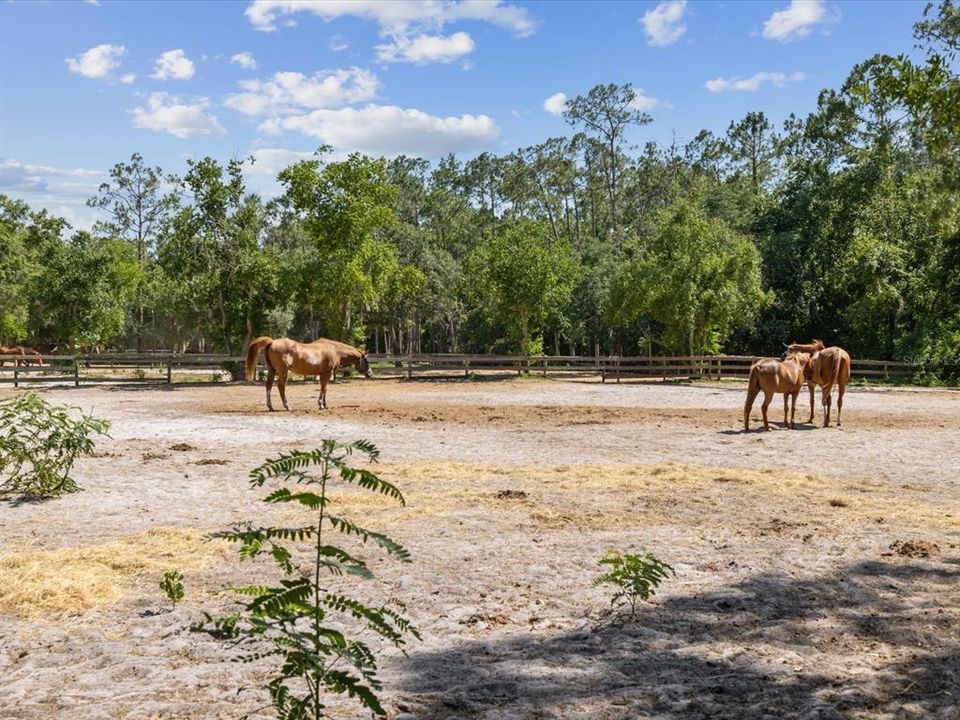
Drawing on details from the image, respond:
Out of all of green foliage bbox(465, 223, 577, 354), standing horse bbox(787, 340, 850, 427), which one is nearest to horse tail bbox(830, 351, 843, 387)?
standing horse bbox(787, 340, 850, 427)

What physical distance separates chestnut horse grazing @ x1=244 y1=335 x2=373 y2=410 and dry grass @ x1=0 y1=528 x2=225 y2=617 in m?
12.4

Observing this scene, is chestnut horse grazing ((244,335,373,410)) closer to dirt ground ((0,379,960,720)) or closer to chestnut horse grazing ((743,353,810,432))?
dirt ground ((0,379,960,720))

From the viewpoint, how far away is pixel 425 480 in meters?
9.95

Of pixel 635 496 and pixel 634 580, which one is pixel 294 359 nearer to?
pixel 635 496

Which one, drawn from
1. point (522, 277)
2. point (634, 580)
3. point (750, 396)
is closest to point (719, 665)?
point (634, 580)

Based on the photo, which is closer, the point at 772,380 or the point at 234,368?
the point at 772,380

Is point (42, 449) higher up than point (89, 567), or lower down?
higher up

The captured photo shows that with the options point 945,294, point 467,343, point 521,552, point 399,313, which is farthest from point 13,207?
point 521,552

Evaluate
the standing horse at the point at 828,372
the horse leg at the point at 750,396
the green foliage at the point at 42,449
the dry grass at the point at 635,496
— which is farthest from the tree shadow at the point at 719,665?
the standing horse at the point at 828,372

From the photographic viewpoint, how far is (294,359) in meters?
20.7

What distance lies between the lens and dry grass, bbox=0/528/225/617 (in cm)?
548

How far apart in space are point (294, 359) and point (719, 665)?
17.4 m

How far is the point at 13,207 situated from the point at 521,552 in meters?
68.2

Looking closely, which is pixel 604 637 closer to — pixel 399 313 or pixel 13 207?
pixel 399 313
